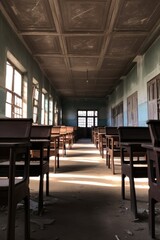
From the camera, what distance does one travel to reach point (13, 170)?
54.1 inches

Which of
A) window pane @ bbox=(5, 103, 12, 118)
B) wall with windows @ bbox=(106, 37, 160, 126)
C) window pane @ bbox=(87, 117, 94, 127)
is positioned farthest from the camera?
window pane @ bbox=(87, 117, 94, 127)

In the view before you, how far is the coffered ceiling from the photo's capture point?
492 cm

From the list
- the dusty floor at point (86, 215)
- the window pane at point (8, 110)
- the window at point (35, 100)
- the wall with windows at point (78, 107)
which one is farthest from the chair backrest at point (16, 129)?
the wall with windows at point (78, 107)

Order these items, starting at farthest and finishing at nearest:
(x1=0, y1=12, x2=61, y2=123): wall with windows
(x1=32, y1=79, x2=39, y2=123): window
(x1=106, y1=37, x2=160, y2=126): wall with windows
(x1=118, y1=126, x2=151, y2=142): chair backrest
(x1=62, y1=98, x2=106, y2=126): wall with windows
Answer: (x1=62, y1=98, x2=106, y2=126): wall with windows < (x1=32, y1=79, x2=39, y2=123): window < (x1=106, y1=37, x2=160, y2=126): wall with windows < (x1=0, y1=12, x2=61, y2=123): wall with windows < (x1=118, y1=126, x2=151, y2=142): chair backrest

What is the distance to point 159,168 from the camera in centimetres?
154

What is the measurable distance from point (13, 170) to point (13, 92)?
568 cm

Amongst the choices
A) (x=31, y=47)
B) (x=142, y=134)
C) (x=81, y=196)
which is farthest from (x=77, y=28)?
(x=81, y=196)

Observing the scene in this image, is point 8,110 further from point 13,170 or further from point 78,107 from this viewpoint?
point 78,107

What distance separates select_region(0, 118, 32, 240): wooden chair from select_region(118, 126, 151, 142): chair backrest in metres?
1.37

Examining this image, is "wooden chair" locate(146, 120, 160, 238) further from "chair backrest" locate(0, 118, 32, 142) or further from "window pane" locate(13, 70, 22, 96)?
"window pane" locate(13, 70, 22, 96)

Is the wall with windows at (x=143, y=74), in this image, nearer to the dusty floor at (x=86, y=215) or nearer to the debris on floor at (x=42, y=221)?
the dusty floor at (x=86, y=215)

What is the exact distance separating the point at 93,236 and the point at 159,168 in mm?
759

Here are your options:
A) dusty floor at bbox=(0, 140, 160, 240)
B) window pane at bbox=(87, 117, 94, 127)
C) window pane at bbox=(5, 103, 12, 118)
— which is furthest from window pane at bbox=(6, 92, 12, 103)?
window pane at bbox=(87, 117, 94, 127)

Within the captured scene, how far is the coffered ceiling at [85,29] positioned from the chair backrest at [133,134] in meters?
3.11
